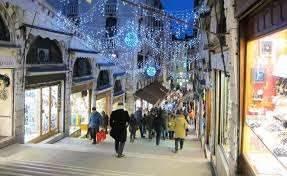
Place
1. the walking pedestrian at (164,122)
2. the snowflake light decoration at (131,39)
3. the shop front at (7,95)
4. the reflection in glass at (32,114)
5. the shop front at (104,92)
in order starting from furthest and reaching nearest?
the snowflake light decoration at (131,39) < the shop front at (104,92) < the walking pedestrian at (164,122) < the reflection in glass at (32,114) < the shop front at (7,95)

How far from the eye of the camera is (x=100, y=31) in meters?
37.5

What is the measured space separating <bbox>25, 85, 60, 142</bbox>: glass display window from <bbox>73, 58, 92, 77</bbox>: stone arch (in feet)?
10.5

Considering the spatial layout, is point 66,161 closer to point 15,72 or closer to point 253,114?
point 15,72

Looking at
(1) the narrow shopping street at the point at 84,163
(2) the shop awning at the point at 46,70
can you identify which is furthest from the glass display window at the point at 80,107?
(1) the narrow shopping street at the point at 84,163

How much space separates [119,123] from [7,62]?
4.31 meters

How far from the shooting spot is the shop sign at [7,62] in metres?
14.4

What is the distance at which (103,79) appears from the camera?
30156 millimetres

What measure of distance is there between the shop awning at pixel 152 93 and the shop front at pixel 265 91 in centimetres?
2115

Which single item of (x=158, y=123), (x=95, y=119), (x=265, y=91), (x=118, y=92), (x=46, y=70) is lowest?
Result: (x=158, y=123)

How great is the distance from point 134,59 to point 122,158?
91.5 ft

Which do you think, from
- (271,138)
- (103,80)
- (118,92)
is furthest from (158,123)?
(118,92)

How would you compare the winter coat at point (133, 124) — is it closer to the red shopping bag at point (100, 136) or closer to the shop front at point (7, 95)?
the red shopping bag at point (100, 136)

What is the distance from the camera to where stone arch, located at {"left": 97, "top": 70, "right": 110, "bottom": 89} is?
28608mm

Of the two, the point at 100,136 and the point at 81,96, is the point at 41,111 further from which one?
the point at 81,96
